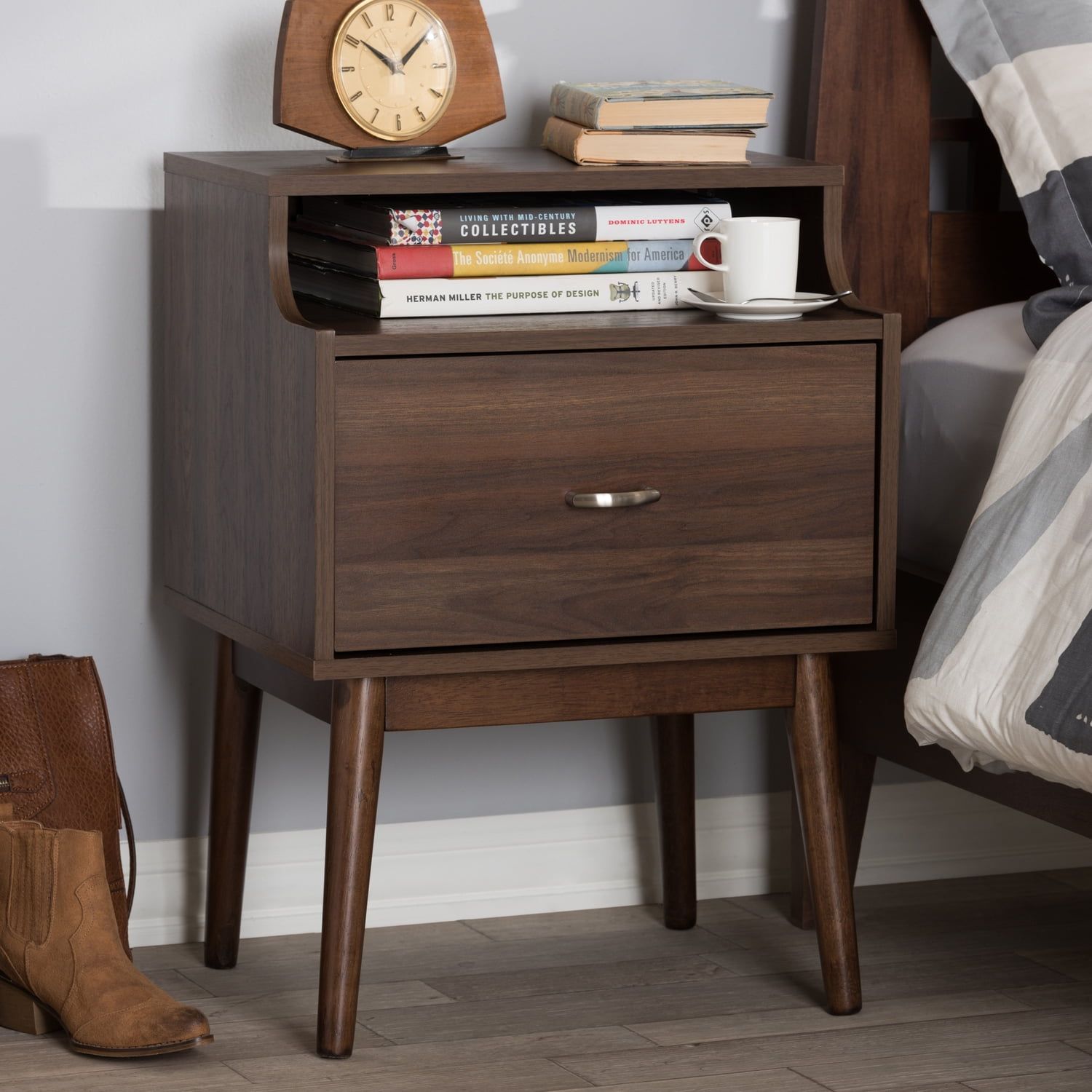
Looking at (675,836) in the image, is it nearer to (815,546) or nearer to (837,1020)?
(837,1020)

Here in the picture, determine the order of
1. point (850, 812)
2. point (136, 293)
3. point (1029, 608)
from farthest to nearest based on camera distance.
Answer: point (850, 812) → point (136, 293) → point (1029, 608)

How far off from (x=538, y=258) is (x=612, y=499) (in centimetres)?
22

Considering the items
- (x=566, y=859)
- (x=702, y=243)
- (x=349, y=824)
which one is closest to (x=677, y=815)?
(x=566, y=859)

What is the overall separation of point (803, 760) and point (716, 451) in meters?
0.29

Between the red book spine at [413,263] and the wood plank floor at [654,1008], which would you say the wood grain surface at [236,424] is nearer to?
the red book spine at [413,263]

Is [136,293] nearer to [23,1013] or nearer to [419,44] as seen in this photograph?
[419,44]

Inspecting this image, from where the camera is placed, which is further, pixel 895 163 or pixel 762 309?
pixel 895 163

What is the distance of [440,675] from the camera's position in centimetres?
146

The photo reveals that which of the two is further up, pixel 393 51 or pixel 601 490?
pixel 393 51

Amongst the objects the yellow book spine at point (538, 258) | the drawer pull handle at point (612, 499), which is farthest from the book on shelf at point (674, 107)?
the drawer pull handle at point (612, 499)

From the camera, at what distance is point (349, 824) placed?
4.73ft

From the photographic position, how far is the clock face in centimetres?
154

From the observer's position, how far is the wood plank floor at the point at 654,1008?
1.46 metres

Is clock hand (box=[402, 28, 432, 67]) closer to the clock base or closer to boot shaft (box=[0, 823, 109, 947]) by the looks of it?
the clock base
